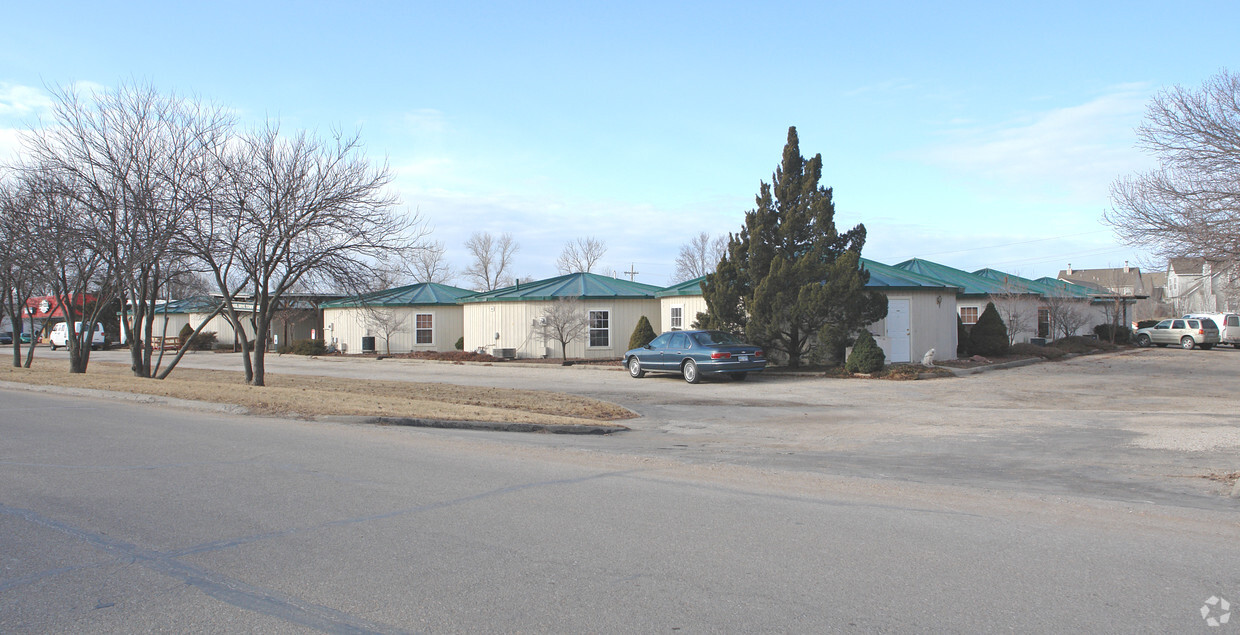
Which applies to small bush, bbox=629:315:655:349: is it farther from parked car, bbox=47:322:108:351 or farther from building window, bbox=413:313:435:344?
parked car, bbox=47:322:108:351

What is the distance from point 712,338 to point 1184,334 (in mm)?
28822

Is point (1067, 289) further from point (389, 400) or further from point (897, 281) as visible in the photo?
point (389, 400)

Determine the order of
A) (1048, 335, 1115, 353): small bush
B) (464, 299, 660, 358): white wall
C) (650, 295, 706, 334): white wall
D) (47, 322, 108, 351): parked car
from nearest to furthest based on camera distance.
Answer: (650, 295, 706, 334): white wall → (1048, 335, 1115, 353): small bush → (464, 299, 660, 358): white wall → (47, 322, 108, 351): parked car

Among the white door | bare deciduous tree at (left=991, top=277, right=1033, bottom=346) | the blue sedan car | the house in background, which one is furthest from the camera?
bare deciduous tree at (left=991, top=277, right=1033, bottom=346)

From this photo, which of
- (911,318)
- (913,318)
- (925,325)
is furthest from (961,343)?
(911,318)

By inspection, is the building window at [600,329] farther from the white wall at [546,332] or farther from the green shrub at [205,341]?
the green shrub at [205,341]

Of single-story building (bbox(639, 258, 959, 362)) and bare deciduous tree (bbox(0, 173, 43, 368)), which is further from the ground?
bare deciduous tree (bbox(0, 173, 43, 368))

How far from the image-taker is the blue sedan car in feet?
69.8

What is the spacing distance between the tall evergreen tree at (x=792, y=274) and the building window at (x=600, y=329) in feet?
26.6

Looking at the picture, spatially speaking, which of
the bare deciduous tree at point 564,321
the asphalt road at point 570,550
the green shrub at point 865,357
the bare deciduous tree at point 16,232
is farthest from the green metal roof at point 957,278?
the bare deciduous tree at point 16,232

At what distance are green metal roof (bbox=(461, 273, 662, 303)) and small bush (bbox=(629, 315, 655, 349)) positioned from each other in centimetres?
252

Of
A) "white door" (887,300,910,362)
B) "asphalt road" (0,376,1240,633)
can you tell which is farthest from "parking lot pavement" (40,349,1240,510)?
"white door" (887,300,910,362)

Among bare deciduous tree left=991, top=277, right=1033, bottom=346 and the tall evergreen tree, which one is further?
bare deciduous tree left=991, top=277, right=1033, bottom=346

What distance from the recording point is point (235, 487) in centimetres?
766
